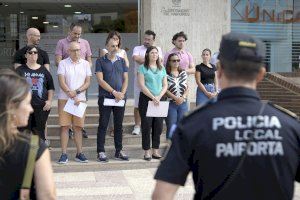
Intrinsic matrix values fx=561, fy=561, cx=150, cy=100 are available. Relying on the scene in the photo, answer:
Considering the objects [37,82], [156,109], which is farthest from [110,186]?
[37,82]

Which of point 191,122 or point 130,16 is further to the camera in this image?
point 130,16

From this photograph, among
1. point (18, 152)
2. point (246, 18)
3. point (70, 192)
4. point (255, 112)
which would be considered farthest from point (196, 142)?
point (246, 18)

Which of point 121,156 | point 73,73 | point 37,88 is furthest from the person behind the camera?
point 121,156

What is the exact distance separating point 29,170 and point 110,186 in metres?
5.18

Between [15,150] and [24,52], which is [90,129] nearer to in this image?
[24,52]

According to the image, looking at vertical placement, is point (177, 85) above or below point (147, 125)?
above

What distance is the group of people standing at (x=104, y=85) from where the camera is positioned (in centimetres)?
862

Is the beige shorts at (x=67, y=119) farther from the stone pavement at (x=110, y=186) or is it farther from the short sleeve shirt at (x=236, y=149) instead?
the short sleeve shirt at (x=236, y=149)

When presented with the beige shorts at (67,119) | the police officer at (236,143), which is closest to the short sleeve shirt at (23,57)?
the beige shorts at (67,119)

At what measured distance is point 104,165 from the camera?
356 inches

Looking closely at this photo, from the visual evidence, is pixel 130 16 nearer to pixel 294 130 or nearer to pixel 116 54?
pixel 116 54

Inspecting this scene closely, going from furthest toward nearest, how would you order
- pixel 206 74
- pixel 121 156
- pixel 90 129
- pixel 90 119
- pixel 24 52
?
pixel 90 119, pixel 90 129, pixel 206 74, pixel 121 156, pixel 24 52

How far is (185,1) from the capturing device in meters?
12.3

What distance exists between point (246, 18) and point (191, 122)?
11.8 m
